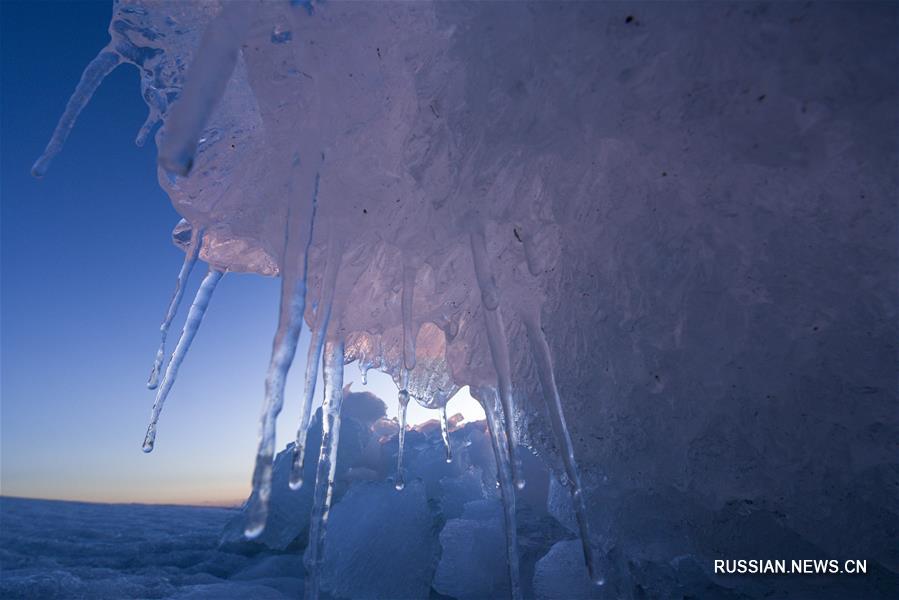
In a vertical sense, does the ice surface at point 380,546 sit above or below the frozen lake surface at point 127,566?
above

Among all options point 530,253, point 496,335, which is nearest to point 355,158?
point 530,253

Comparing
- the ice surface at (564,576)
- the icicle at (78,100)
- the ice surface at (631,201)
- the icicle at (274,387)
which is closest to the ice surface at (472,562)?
the ice surface at (564,576)

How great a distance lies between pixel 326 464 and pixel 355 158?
1.35 meters

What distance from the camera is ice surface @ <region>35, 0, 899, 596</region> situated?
1474mm

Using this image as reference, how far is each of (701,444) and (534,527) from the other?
1.41 metres

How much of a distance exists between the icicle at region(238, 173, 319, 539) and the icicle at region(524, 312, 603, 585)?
3.22ft

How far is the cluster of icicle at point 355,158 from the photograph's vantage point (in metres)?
1.59

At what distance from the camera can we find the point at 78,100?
5.68 feet

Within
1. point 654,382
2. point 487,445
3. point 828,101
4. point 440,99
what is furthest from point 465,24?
point 487,445

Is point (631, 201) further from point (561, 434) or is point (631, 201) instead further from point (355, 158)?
point (355, 158)

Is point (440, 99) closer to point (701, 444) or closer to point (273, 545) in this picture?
point (701, 444)

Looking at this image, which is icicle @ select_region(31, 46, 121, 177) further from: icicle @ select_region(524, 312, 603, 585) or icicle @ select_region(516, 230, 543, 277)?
icicle @ select_region(524, 312, 603, 585)

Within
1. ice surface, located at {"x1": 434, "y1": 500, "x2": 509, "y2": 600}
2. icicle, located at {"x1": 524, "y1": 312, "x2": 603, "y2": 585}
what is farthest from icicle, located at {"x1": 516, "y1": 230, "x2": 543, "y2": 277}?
ice surface, located at {"x1": 434, "y1": 500, "x2": 509, "y2": 600}

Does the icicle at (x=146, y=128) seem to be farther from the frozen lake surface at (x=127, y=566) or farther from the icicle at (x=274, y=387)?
the frozen lake surface at (x=127, y=566)
